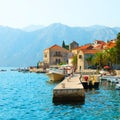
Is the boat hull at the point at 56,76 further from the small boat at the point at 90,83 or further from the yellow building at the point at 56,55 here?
the yellow building at the point at 56,55

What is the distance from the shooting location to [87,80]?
187ft

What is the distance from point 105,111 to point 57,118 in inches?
216

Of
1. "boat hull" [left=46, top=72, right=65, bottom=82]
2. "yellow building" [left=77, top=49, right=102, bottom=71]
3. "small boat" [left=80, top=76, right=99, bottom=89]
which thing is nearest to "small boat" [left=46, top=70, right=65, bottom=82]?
"boat hull" [left=46, top=72, right=65, bottom=82]

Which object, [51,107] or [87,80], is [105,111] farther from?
[87,80]

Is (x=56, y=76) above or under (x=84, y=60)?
under

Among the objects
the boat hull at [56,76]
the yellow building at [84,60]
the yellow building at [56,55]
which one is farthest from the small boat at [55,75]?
the yellow building at [56,55]

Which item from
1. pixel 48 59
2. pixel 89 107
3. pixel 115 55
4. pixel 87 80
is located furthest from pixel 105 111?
pixel 48 59

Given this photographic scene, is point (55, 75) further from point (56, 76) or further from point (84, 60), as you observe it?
point (84, 60)

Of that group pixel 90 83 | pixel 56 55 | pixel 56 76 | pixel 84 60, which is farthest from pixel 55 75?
pixel 56 55

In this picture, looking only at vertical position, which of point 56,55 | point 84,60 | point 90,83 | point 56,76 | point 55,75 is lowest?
point 90,83

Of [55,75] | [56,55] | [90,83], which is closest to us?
[90,83]

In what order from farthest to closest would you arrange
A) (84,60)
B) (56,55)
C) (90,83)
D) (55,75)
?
(56,55)
(84,60)
(55,75)
(90,83)

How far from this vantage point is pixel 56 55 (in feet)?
626

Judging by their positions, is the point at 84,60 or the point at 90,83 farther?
the point at 84,60
